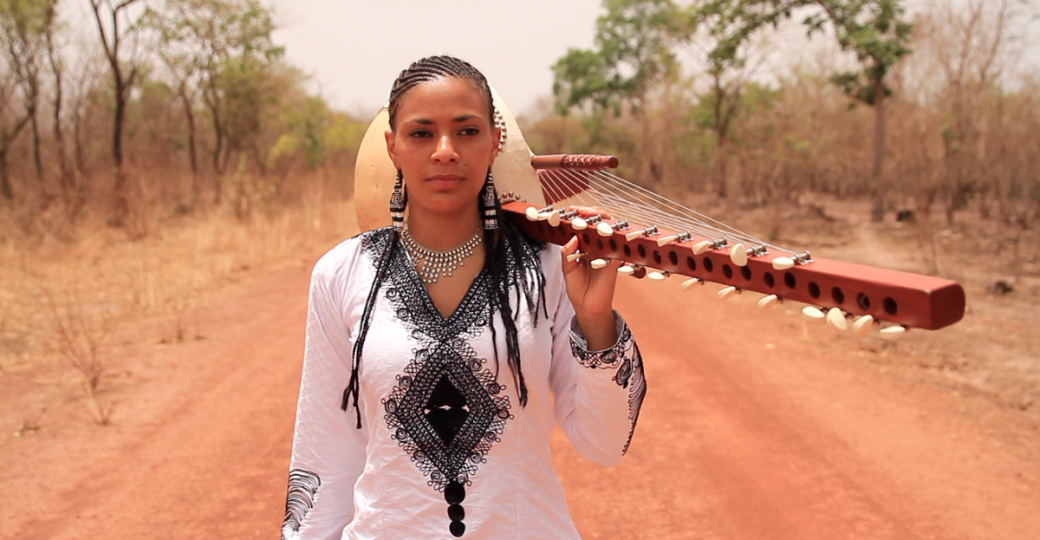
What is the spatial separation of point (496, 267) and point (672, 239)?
1.73 feet

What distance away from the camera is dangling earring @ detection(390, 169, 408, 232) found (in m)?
1.72

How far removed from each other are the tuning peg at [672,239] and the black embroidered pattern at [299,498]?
978 mm

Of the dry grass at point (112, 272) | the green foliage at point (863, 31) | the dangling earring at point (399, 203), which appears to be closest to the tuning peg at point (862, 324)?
the dangling earring at point (399, 203)

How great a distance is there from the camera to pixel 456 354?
157cm

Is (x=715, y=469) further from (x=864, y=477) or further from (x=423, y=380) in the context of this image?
(x=423, y=380)

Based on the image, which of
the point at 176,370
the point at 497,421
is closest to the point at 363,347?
the point at 497,421

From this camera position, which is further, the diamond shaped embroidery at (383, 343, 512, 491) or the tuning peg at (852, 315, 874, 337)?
the diamond shaped embroidery at (383, 343, 512, 491)

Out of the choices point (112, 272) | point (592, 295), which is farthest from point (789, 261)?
point (112, 272)

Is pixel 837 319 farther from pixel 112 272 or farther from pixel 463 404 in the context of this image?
pixel 112 272

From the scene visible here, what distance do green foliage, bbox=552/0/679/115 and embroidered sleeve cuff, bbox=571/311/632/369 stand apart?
A: 24.4 meters

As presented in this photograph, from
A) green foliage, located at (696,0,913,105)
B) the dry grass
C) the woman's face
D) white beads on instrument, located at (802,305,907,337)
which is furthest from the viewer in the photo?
green foliage, located at (696,0,913,105)

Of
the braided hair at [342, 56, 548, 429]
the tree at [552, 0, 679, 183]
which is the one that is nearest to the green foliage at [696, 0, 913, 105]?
the tree at [552, 0, 679, 183]

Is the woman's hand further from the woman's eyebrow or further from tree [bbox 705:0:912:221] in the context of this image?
tree [bbox 705:0:912:221]

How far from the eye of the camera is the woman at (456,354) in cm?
155
